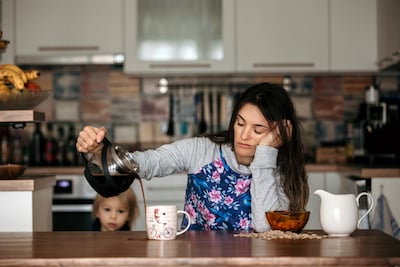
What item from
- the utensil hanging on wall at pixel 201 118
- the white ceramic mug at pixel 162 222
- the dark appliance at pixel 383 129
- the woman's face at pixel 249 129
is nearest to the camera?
the white ceramic mug at pixel 162 222

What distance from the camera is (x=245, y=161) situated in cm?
235

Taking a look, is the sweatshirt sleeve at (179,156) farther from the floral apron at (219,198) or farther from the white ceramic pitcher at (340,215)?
the white ceramic pitcher at (340,215)

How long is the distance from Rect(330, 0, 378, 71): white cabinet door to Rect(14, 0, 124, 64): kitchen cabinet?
4.29ft

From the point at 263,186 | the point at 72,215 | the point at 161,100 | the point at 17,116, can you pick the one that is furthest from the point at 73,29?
the point at 263,186

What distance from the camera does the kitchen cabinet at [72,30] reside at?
172 inches

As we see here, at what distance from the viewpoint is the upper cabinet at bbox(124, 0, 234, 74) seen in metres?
4.36

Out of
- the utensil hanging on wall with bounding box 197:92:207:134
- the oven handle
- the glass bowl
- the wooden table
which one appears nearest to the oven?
the oven handle

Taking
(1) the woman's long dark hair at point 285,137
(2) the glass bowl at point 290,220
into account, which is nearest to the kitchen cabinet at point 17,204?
(1) the woman's long dark hair at point 285,137

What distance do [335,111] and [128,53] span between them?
142 cm

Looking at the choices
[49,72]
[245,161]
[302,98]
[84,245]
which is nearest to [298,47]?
[302,98]

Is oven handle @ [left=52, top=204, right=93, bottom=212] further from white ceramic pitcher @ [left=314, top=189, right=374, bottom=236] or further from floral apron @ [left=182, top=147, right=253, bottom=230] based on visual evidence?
white ceramic pitcher @ [left=314, top=189, right=374, bottom=236]

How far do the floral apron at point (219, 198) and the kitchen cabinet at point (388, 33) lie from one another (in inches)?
72.5

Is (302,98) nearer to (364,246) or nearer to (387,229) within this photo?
(387,229)

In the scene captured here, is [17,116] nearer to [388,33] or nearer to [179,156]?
[179,156]
